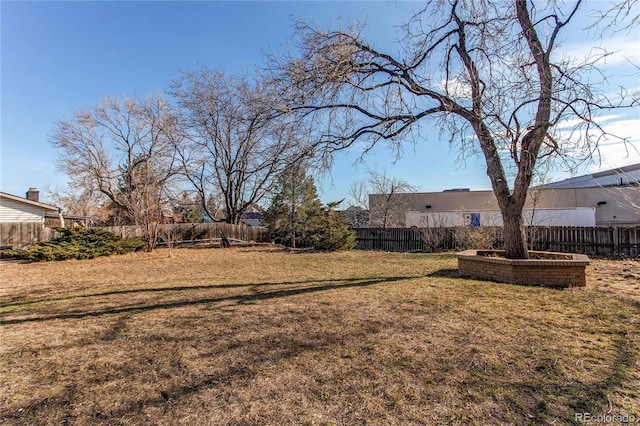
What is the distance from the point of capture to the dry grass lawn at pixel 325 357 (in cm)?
211

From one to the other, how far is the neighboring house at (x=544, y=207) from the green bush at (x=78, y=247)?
47.8ft

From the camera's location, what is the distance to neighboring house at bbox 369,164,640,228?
2019 cm

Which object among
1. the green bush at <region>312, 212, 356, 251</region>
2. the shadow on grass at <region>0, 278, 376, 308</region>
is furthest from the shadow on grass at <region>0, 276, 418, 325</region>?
the green bush at <region>312, 212, 356, 251</region>

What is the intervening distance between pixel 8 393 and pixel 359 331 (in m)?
2.90

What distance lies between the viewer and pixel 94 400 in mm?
2273

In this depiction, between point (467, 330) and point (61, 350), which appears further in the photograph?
point (467, 330)

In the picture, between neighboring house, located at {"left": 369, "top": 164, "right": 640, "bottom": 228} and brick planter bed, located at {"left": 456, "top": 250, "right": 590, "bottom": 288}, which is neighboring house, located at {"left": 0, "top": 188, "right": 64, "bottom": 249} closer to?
brick planter bed, located at {"left": 456, "top": 250, "right": 590, "bottom": 288}

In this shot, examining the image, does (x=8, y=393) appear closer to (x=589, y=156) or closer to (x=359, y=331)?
(x=359, y=331)

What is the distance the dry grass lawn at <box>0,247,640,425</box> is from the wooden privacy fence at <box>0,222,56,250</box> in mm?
12334

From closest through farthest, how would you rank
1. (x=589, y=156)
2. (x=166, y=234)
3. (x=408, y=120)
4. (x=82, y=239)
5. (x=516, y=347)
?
(x=516, y=347), (x=589, y=156), (x=408, y=120), (x=82, y=239), (x=166, y=234)

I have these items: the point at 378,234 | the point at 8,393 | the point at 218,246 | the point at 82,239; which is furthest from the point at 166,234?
the point at 8,393

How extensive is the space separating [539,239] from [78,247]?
57.3 feet

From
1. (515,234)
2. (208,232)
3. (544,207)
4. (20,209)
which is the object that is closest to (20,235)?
(20,209)

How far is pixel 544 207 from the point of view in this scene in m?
24.6
